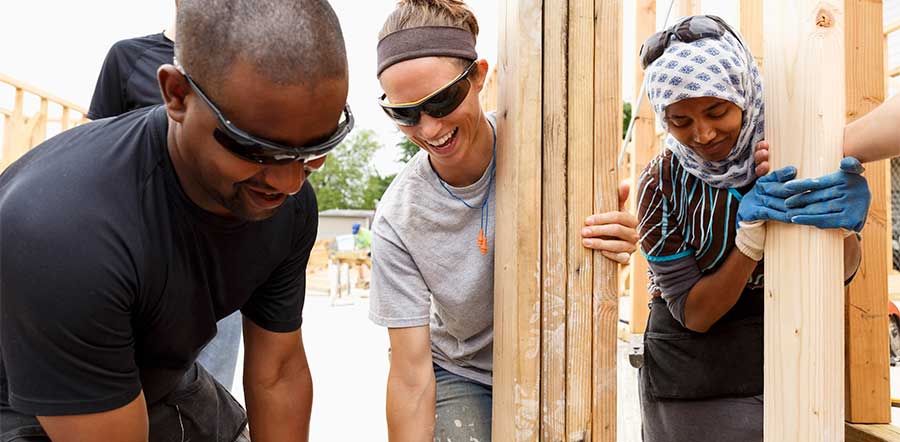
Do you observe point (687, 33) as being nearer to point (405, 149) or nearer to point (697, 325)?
point (697, 325)

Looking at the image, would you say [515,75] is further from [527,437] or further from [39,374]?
[39,374]

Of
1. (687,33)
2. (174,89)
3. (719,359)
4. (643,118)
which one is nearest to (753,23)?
(687,33)

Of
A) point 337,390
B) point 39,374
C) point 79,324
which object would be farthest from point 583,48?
point 337,390

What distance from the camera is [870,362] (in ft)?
6.72

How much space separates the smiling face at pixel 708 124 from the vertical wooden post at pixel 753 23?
2.34 ft

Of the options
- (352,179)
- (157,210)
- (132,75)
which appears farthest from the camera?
(352,179)

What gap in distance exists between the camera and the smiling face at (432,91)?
1628mm

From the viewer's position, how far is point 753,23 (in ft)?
7.90

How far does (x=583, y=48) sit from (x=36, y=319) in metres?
1.16

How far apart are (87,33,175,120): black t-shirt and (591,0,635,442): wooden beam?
155 centimetres

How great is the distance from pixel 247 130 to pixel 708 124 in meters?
1.17

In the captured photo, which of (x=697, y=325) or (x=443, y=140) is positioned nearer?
(x=443, y=140)

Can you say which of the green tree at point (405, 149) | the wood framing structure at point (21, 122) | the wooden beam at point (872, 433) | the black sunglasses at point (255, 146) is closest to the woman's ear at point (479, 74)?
the black sunglasses at point (255, 146)

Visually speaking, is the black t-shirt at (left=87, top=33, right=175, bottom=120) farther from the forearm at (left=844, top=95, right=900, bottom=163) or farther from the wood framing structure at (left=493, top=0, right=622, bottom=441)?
the forearm at (left=844, top=95, right=900, bottom=163)
